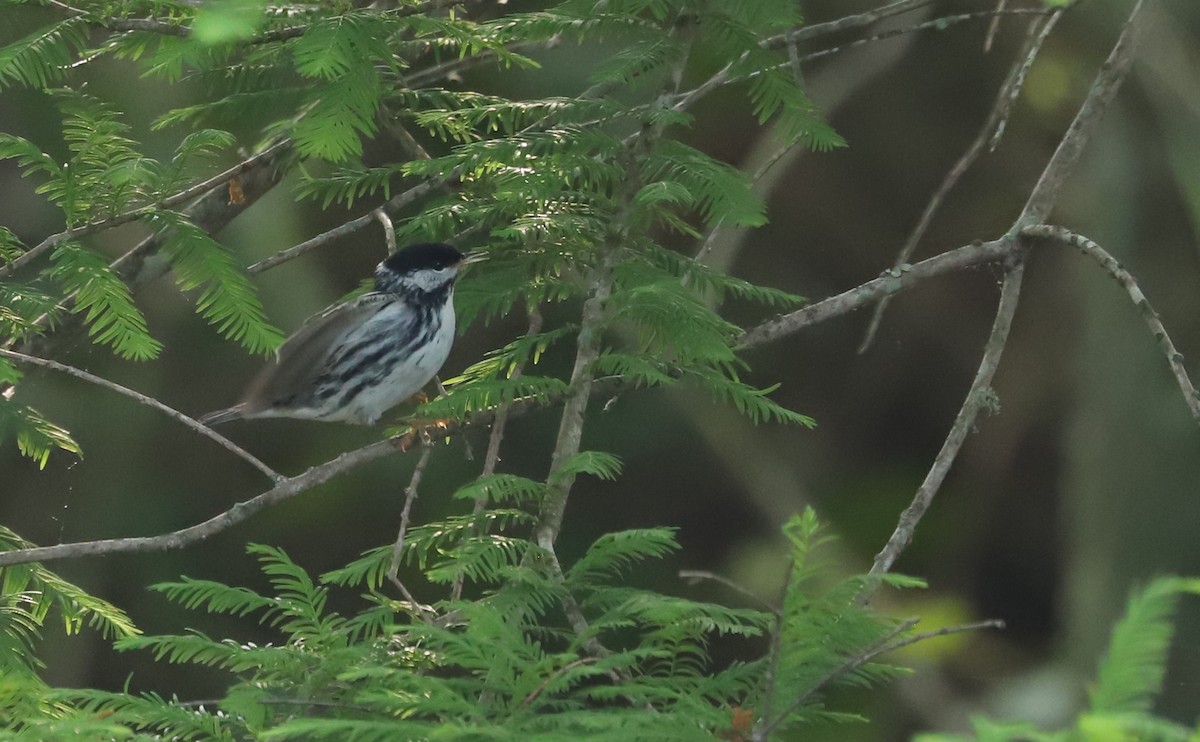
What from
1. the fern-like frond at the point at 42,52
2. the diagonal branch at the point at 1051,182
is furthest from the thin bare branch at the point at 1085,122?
the fern-like frond at the point at 42,52

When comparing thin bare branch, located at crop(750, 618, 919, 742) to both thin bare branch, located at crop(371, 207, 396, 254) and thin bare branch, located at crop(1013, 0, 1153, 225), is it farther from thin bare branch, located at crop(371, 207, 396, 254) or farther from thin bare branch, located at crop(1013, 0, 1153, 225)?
thin bare branch, located at crop(371, 207, 396, 254)

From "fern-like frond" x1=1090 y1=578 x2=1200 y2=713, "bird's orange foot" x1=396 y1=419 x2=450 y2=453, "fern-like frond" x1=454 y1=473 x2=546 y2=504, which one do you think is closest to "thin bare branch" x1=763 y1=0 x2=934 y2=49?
"bird's orange foot" x1=396 y1=419 x2=450 y2=453

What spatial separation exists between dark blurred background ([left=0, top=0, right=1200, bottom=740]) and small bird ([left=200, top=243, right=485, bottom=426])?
30.5 inches

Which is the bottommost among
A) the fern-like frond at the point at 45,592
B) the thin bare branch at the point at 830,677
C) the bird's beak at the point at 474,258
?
the fern-like frond at the point at 45,592

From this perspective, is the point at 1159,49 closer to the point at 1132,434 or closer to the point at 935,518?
the point at 1132,434

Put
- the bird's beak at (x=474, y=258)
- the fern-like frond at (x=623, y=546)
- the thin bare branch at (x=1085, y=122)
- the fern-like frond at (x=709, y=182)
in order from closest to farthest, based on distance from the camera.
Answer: the fern-like frond at (x=623, y=546)
the fern-like frond at (x=709, y=182)
the thin bare branch at (x=1085, y=122)
the bird's beak at (x=474, y=258)

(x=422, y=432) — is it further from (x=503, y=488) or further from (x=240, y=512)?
(x=503, y=488)

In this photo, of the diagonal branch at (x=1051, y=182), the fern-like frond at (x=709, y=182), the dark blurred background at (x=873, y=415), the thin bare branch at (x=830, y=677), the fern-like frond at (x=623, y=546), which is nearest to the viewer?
the thin bare branch at (x=830, y=677)

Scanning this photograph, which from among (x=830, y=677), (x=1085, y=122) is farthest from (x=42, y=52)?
(x=1085, y=122)

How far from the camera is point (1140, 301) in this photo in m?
2.79

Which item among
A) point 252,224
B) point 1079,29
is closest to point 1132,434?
point 1079,29

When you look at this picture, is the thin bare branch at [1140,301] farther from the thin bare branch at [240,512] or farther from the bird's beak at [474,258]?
the bird's beak at [474,258]

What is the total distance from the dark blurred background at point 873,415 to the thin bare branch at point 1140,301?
5.15 feet

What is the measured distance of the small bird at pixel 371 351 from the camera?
13.5 ft
